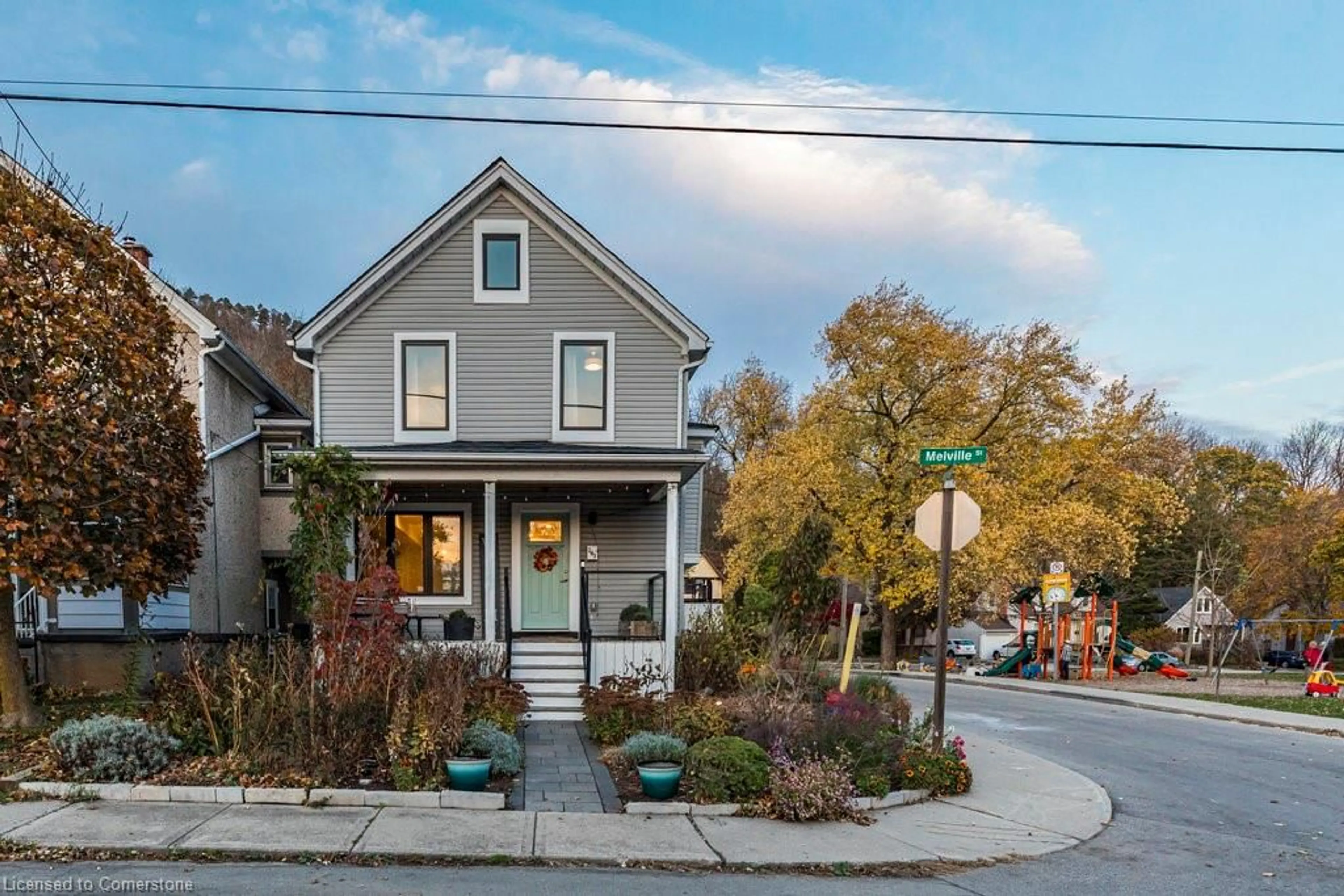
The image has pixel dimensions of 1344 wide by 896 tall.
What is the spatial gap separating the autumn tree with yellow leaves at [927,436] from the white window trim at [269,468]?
46.5ft

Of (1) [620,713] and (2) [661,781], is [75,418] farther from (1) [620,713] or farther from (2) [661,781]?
(2) [661,781]

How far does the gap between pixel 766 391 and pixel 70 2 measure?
30222mm

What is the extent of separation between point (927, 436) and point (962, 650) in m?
18.2

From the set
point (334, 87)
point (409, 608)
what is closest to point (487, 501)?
point (409, 608)

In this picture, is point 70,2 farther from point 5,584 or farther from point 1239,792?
point 1239,792

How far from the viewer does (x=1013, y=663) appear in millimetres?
22109

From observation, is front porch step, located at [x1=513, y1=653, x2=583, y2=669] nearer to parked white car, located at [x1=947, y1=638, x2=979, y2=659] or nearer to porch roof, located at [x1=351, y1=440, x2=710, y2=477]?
porch roof, located at [x1=351, y1=440, x2=710, y2=477]

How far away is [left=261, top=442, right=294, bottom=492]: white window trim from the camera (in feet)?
52.1

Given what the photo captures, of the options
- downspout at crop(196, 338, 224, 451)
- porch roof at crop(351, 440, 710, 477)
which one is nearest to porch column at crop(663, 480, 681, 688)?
porch roof at crop(351, 440, 710, 477)

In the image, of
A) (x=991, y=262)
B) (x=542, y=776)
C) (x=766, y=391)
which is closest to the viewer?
(x=542, y=776)

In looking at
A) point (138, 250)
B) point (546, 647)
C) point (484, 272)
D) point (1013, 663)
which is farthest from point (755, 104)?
point (1013, 663)

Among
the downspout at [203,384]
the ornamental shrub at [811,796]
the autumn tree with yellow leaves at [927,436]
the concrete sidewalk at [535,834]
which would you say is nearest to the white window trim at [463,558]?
the downspout at [203,384]

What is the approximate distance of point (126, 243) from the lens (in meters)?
14.1

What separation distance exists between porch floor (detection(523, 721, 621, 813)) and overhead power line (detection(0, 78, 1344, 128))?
23.0ft
